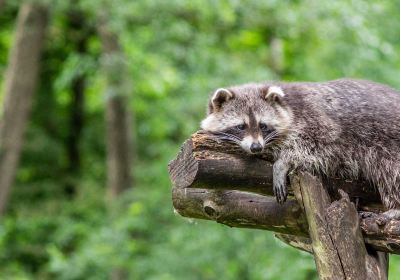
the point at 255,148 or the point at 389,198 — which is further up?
the point at 255,148

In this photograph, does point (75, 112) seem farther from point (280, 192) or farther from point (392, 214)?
point (392, 214)

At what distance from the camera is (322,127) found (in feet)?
16.9

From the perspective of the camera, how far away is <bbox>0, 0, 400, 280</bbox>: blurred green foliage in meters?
10.8

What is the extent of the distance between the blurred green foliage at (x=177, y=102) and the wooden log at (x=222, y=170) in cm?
344

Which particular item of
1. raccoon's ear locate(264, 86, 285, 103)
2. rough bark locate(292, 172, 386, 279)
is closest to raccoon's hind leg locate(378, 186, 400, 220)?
rough bark locate(292, 172, 386, 279)

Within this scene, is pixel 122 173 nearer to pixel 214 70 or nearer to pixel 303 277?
pixel 214 70

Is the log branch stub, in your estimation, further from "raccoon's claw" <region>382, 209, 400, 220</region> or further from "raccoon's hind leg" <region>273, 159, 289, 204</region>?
"raccoon's claw" <region>382, 209, 400, 220</region>

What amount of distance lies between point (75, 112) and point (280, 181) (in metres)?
13.1

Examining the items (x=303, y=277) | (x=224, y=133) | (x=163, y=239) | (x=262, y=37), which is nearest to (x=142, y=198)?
Result: (x=163, y=239)

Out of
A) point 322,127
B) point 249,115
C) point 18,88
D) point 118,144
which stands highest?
point 18,88

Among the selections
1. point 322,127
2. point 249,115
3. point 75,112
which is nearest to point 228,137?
point 249,115

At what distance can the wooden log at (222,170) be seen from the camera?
179 inches

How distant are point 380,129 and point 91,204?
1043 cm

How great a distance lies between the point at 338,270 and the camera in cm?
439
